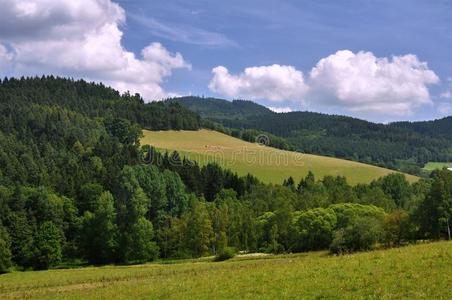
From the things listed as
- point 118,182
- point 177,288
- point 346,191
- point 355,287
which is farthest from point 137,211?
point 355,287

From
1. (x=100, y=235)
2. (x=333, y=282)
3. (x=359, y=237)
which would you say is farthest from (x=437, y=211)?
(x=100, y=235)

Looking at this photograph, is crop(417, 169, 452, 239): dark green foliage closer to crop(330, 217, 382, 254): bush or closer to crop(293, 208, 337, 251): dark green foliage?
crop(293, 208, 337, 251): dark green foliage

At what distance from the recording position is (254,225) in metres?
Answer: 100

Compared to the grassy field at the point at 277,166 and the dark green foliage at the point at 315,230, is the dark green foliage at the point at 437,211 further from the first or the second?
the grassy field at the point at 277,166

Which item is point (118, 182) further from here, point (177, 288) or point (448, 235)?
point (177, 288)

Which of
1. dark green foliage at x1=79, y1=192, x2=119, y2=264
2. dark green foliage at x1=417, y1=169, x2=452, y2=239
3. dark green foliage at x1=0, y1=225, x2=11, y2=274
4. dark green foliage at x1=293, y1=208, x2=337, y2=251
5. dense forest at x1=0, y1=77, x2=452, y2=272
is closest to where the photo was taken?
Result: dark green foliage at x1=417, y1=169, x2=452, y2=239

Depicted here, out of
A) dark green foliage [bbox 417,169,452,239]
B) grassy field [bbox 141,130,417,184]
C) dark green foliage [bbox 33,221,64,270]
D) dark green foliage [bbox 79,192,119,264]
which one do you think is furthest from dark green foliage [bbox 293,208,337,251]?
grassy field [bbox 141,130,417,184]

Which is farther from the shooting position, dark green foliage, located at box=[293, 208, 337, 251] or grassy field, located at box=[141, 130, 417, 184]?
grassy field, located at box=[141, 130, 417, 184]

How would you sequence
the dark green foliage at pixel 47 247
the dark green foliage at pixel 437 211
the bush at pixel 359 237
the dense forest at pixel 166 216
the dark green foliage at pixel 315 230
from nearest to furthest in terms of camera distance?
the bush at pixel 359 237 < the dark green foliage at pixel 437 211 < the dense forest at pixel 166 216 < the dark green foliage at pixel 315 230 < the dark green foliage at pixel 47 247

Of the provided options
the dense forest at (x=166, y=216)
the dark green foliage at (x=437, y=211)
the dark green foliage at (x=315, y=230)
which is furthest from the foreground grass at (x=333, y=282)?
the dark green foliage at (x=315, y=230)

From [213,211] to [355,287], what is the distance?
8465cm

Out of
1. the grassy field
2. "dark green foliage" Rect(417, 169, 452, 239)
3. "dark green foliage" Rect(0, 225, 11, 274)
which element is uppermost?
the grassy field

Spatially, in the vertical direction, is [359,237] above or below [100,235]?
above

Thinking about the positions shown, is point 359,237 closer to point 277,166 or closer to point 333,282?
point 333,282
